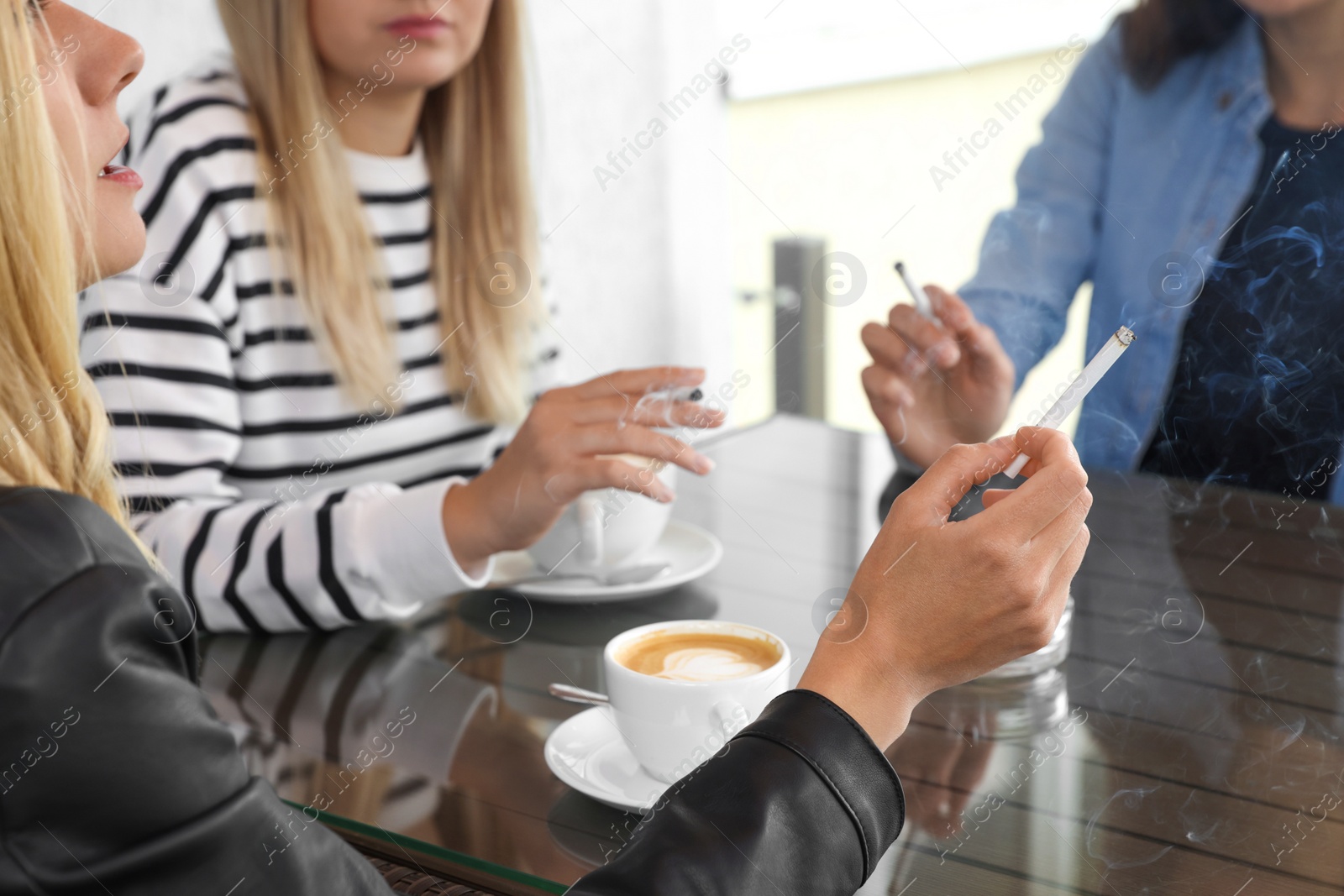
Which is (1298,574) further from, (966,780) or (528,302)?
(528,302)

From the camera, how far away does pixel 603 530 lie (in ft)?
2.74

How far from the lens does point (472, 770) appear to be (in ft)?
2.00

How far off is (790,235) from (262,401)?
243 cm

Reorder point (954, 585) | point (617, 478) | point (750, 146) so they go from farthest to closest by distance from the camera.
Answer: point (750, 146), point (617, 478), point (954, 585)

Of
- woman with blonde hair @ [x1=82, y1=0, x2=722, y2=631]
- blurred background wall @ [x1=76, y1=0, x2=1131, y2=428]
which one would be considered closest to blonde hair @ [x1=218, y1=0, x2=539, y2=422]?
woman with blonde hair @ [x1=82, y1=0, x2=722, y2=631]

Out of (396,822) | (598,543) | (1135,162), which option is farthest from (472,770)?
(1135,162)

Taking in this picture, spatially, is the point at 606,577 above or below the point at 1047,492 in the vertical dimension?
below

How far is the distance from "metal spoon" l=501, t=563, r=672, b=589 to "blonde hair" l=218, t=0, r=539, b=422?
371 mm

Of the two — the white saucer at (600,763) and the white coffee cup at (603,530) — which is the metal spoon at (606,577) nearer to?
the white coffee cup at (603,530)

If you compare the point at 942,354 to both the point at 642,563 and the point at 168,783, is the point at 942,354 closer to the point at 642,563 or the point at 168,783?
the point at 642,563

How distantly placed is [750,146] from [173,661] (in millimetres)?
3029

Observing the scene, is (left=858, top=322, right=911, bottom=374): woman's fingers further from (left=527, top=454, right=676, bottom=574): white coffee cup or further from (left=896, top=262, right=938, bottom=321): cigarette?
(left=527, top=454, right=676, bottom=574): white coffee cup

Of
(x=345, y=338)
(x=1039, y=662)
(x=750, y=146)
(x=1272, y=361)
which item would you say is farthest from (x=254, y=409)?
(x=750, y=146)

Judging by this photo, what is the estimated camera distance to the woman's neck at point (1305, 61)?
1.11 metres
